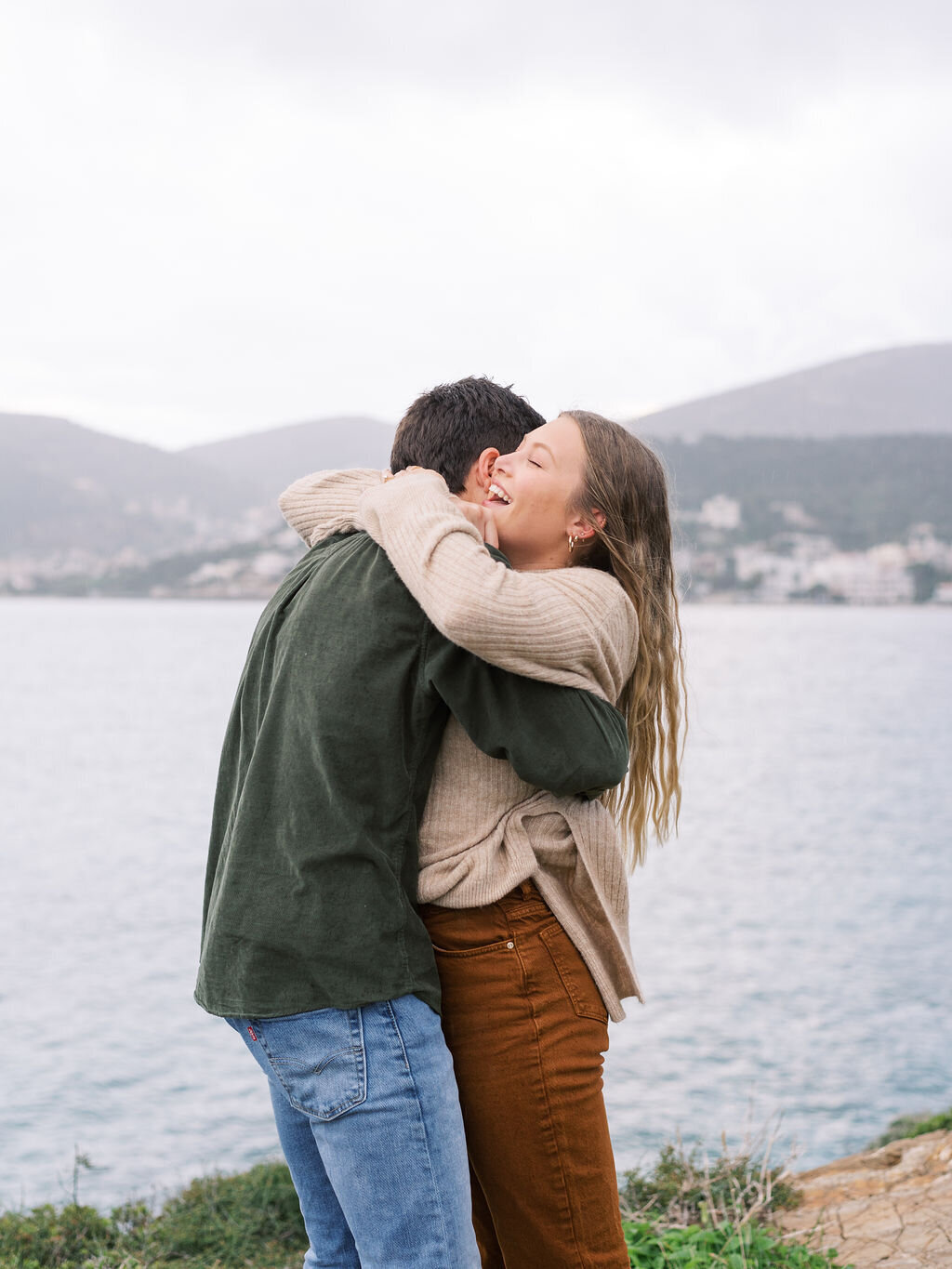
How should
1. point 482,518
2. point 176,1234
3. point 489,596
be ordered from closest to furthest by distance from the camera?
point 489,596 < point 482,518 < point 176,1234

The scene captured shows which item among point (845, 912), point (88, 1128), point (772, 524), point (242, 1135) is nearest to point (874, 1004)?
point (845, 912)

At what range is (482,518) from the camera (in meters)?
2.14

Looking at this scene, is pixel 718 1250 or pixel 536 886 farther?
pixel 718 1250

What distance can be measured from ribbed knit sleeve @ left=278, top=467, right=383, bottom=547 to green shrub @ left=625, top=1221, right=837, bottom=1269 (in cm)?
263

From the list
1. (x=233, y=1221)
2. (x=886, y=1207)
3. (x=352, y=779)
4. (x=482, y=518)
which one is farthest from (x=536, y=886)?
(x=233, y=1221)

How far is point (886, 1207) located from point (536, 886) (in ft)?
10.3

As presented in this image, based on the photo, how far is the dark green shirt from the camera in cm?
182

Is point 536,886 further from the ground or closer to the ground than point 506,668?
closer to the ground

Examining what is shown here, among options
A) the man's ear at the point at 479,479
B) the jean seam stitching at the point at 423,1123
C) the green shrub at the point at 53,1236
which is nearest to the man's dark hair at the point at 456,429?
the man's ear at the point at 479,479

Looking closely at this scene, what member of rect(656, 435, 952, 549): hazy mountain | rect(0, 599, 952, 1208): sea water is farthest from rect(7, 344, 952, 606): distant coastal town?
rect(0, 599, 952, 1208): sea water

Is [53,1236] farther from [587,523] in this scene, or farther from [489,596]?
[489,596]

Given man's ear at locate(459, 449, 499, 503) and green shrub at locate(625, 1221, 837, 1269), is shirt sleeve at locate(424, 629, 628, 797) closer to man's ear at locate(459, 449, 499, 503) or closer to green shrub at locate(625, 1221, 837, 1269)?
man's ear at locate(459, 449, 499, 503)

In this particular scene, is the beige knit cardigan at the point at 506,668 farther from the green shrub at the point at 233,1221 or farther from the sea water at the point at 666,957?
the green shrub at the point at 233,1221

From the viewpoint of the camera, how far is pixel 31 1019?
58.9 ft
